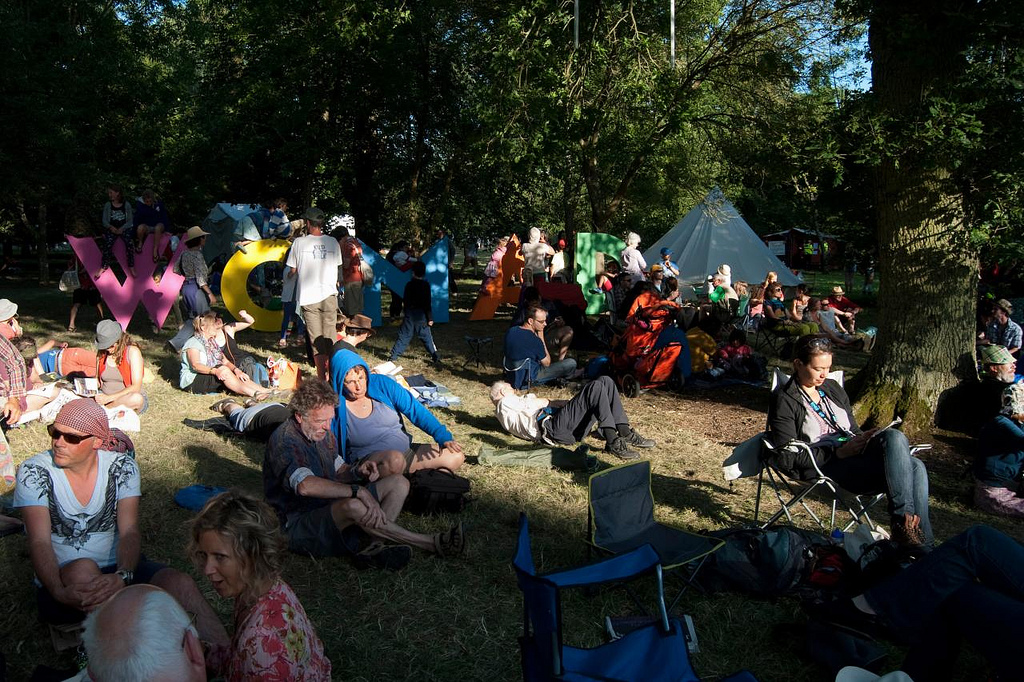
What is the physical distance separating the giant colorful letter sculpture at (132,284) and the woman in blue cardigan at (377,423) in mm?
7645

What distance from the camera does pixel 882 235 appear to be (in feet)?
24.3

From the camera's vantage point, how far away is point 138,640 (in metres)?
2.16

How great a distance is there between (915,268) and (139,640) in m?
7.04

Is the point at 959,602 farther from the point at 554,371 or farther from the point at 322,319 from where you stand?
the point at 322,319

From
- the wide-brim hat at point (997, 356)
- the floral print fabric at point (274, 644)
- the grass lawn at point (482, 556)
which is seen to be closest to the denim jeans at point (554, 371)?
the grass lawn at point (482, 556)

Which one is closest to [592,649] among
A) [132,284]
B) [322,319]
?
[322,319]

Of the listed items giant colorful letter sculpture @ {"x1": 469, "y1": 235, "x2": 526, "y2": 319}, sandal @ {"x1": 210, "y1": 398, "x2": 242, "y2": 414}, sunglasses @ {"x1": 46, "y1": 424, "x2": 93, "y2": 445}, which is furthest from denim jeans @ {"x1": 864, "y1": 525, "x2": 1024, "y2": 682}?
giant colorful letter sculpture @ {"x1": 469, "y1": 235, "x2": 526, "y2": 319}

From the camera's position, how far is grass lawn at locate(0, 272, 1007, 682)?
3.63 meters

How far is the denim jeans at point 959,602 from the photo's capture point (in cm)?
279

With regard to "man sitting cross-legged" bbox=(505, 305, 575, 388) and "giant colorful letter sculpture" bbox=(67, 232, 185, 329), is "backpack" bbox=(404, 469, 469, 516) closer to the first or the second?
"man sitting cross-legged" bbox=(505, 305, 575, 388)

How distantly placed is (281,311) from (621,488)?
9.47 m

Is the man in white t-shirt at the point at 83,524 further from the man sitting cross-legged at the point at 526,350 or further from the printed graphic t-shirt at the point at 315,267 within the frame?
the printed graphic t-shirt at the point at 315,267

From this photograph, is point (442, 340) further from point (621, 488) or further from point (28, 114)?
point (621, 488)

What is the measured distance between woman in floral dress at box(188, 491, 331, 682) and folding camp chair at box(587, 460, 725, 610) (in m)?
2.03
